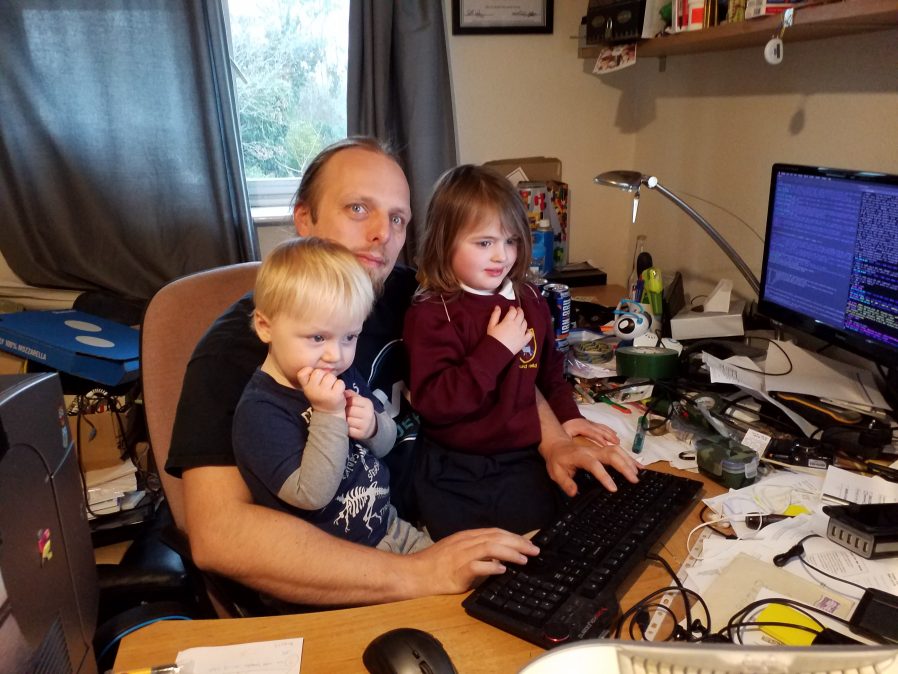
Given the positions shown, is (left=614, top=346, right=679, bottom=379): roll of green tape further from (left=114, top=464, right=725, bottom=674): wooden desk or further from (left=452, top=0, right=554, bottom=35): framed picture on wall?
(left=452, top=0, right=554, bottom=35): framed picture on wall

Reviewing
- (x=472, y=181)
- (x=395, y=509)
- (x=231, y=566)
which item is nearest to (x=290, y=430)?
(x=231, y=566)

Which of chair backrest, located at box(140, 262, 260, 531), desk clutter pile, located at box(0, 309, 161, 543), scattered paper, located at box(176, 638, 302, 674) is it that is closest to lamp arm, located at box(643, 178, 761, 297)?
chair backrest, located at box(140, 262, 260, 531)

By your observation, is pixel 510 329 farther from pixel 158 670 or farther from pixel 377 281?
pixel 158 670

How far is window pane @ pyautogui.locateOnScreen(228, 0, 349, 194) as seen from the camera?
2.44 m

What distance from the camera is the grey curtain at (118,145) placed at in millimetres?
2160

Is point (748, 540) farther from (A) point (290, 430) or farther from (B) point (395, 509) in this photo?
(A) point (290, 430)

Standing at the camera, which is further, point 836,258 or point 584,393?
point 584,393

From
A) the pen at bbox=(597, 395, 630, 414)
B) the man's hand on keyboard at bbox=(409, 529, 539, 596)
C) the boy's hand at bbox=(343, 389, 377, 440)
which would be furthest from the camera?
the pen at bbox=(597, 395, 630, 414)

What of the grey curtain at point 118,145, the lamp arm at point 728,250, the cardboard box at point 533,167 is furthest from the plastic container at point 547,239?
the grey curtain at point 118,145

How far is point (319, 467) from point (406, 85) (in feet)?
5.71

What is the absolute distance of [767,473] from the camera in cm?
116

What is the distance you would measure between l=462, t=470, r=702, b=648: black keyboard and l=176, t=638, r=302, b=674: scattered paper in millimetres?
223

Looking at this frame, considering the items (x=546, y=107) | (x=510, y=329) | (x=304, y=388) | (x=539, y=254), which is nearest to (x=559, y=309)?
(x=510, y=329)

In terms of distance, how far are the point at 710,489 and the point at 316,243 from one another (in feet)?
2.52
